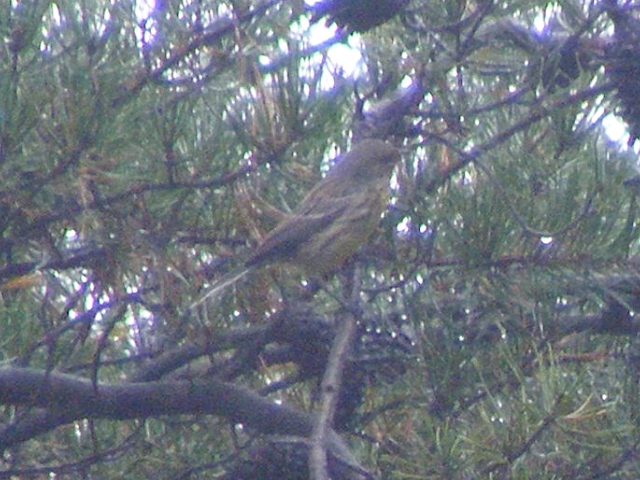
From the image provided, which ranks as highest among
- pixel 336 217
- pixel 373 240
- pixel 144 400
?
pixel 336 217

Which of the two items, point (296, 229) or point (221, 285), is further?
point (296, 229)

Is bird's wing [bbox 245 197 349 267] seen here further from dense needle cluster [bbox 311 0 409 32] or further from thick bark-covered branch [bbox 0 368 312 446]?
dense needle cluster [bbox 311 0 409 32]

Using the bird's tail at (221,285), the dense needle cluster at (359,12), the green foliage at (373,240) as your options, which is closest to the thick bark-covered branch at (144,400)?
the green foliage at (373,240)

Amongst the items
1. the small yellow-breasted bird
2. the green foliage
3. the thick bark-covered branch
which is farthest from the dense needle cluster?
the thick bark-covered branch

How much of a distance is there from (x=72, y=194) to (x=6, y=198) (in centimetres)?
10

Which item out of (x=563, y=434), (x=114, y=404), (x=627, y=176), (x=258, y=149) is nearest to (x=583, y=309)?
(x=627, y=176)

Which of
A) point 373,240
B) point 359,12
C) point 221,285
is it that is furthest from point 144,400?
point 359,12

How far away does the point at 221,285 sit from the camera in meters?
2.33

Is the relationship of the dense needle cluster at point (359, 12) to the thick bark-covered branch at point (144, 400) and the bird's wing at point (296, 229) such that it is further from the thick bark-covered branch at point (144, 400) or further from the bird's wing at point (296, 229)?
the thick bark-covered branch at point (144, 400)

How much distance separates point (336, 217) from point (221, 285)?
1.49 feet

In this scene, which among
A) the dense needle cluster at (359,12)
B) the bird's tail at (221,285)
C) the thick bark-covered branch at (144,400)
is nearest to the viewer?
the dense needle cluster at (359,12)

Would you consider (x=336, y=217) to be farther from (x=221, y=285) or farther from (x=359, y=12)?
(x=359, y=12)

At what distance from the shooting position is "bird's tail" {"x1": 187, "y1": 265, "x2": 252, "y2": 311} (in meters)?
2.30

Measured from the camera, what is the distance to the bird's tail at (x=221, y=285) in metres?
2.30
